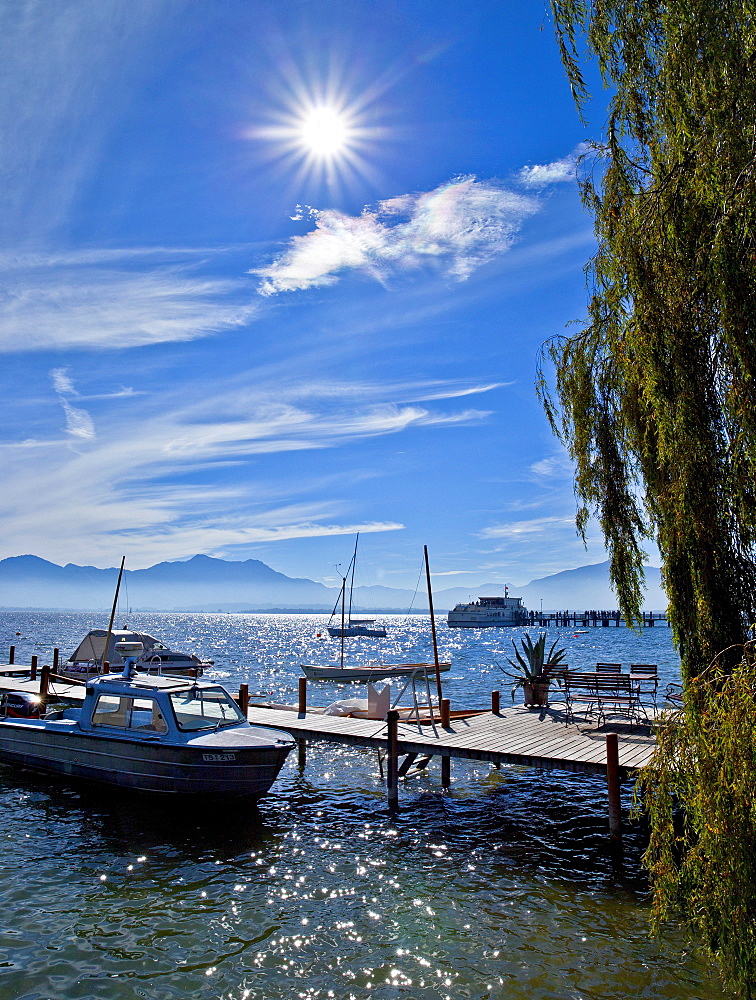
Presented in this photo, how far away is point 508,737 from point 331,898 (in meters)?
5.79

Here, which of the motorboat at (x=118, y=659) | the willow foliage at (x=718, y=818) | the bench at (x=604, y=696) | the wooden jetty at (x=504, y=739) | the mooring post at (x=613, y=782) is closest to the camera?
the willow foliage at (x=718, y=818)

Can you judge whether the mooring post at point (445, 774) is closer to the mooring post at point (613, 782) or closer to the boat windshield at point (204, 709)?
the boat windshield at point (204, 709)

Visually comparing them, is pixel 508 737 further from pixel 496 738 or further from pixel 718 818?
pixel 718 818

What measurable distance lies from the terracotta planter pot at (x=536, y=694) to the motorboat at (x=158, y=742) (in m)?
7.47

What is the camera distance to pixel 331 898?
1084 centimetres

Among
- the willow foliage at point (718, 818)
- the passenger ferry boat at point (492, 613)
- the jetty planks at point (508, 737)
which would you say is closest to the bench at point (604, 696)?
the jetty planks at point (508, 737)

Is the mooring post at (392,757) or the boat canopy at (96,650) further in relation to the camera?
the boat canopy at (96,650)

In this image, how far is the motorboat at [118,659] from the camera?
35906 millimetres

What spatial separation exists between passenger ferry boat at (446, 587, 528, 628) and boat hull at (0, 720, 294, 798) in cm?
13983

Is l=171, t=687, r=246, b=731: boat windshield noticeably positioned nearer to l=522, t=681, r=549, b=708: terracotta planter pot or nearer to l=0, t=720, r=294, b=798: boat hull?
l=0, t=720, r=294, b=798: boat hull

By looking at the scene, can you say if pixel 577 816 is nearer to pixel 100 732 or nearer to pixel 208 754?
pixel 208 754

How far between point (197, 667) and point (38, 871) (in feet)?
107

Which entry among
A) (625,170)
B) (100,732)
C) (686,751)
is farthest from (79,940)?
(625,170)

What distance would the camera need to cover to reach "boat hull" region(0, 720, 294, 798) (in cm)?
1471
